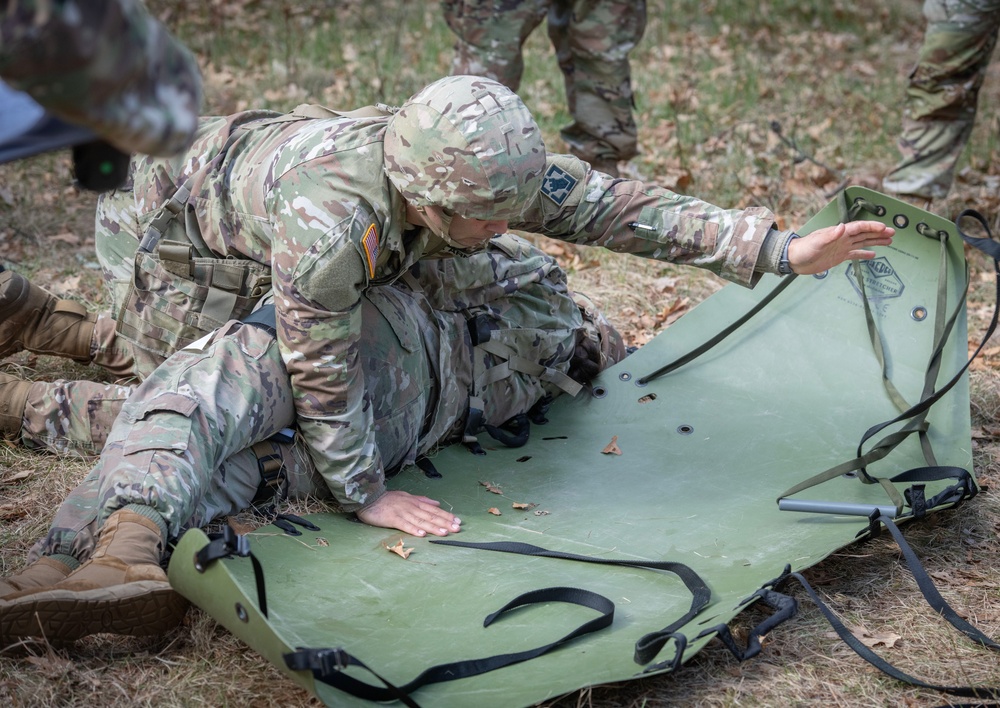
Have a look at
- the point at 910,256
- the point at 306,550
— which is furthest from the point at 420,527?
the point at 910,256

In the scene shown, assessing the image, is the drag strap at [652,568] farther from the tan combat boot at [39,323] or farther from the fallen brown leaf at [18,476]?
the tan combat boot at [39,323]

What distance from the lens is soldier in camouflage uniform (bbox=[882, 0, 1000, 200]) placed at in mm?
4918

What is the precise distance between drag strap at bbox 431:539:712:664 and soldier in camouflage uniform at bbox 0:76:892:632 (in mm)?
180

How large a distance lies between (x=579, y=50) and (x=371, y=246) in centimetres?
301

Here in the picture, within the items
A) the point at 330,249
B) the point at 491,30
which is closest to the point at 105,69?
the point at 330,249

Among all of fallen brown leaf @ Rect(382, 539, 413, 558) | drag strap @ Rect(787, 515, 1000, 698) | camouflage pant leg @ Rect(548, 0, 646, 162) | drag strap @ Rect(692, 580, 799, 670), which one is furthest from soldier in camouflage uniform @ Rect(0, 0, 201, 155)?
camouflage pant leg @ Rect(548, 0, 646, 162)

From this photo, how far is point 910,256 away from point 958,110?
2058 mm

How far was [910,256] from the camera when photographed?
3.48 m

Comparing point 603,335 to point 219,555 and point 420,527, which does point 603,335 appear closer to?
point 420,527

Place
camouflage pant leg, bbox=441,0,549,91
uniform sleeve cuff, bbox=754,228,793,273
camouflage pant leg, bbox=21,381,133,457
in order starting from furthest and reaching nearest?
camouflage pant leg, bbox=441,0,549,91, camouflage pant leg, bbox=21,381,133,457, uniform sleeve cuff, bbox=754,228,793,273

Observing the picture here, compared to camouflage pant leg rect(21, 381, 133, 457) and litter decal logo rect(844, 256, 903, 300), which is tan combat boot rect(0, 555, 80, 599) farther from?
litter decal logo rect(844, 256, 903, 300)

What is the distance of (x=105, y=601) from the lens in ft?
6.97

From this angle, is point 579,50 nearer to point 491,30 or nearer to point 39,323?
point 491,30

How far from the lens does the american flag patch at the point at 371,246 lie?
8.54 feet
